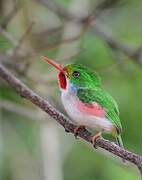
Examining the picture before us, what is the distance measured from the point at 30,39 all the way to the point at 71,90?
1408 mm

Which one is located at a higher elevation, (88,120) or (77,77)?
(77,77)

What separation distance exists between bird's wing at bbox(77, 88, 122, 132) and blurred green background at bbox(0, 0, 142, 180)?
1160 mm

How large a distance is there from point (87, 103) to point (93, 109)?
4 cm

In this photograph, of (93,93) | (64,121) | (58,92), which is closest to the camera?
(64,121)

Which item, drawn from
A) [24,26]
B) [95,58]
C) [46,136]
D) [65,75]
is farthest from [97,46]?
[65,75]

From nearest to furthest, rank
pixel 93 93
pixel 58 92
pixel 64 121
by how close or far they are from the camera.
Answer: pixel 64 121 → pixel 93 93 → pixel 58 92

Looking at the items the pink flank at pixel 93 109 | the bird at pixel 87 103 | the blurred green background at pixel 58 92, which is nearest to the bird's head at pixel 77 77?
the bird at pixel 87 103

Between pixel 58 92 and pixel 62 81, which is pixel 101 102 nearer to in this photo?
pixel 62 81

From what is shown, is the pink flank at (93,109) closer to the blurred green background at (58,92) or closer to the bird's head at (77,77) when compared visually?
the bird's head at (77,77)

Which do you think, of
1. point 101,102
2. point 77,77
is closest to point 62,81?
point 77,77

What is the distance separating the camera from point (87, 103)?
1895 millimetres

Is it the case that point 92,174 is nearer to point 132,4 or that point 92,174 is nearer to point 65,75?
point 132,4

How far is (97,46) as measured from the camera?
421 cm

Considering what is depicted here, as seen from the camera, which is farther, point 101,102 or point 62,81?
point 62,81
